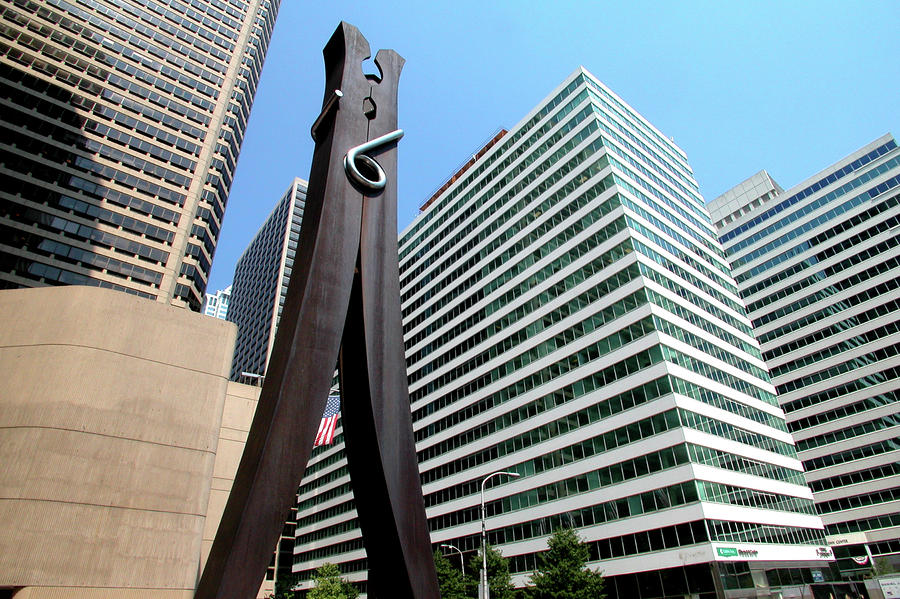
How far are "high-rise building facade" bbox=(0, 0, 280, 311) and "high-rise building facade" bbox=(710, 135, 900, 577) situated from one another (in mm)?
67241

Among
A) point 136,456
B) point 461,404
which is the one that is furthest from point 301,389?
point 461,404

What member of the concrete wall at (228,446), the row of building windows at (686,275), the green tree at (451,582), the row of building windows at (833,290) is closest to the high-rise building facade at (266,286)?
the green tree at (451,582)

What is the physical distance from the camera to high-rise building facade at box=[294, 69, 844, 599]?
32.9m

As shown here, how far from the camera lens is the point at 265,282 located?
4611 inches

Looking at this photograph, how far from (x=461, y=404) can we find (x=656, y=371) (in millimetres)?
22548

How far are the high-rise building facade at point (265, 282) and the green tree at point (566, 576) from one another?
253 feet

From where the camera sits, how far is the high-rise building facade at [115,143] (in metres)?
42.2

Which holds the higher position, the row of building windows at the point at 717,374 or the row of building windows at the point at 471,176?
the row of building windows at the point at 471,176

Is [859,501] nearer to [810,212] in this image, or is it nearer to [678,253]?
[678,253]

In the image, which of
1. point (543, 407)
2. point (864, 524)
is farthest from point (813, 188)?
point (543, 407)

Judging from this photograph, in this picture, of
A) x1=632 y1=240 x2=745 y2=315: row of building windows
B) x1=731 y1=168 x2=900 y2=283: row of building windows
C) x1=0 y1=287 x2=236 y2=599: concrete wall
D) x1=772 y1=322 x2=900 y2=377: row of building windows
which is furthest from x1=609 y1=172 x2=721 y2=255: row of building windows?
x1=0 y1=287 x2=236 y2=599: concrete wall

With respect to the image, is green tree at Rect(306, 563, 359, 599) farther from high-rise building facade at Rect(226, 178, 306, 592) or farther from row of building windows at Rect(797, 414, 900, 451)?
row of building windows at Rect(797, 414, 900, 451)

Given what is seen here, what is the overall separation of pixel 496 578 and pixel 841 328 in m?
51.7

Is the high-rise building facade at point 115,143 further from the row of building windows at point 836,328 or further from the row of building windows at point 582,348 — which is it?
the row of building windows at point 836,328
